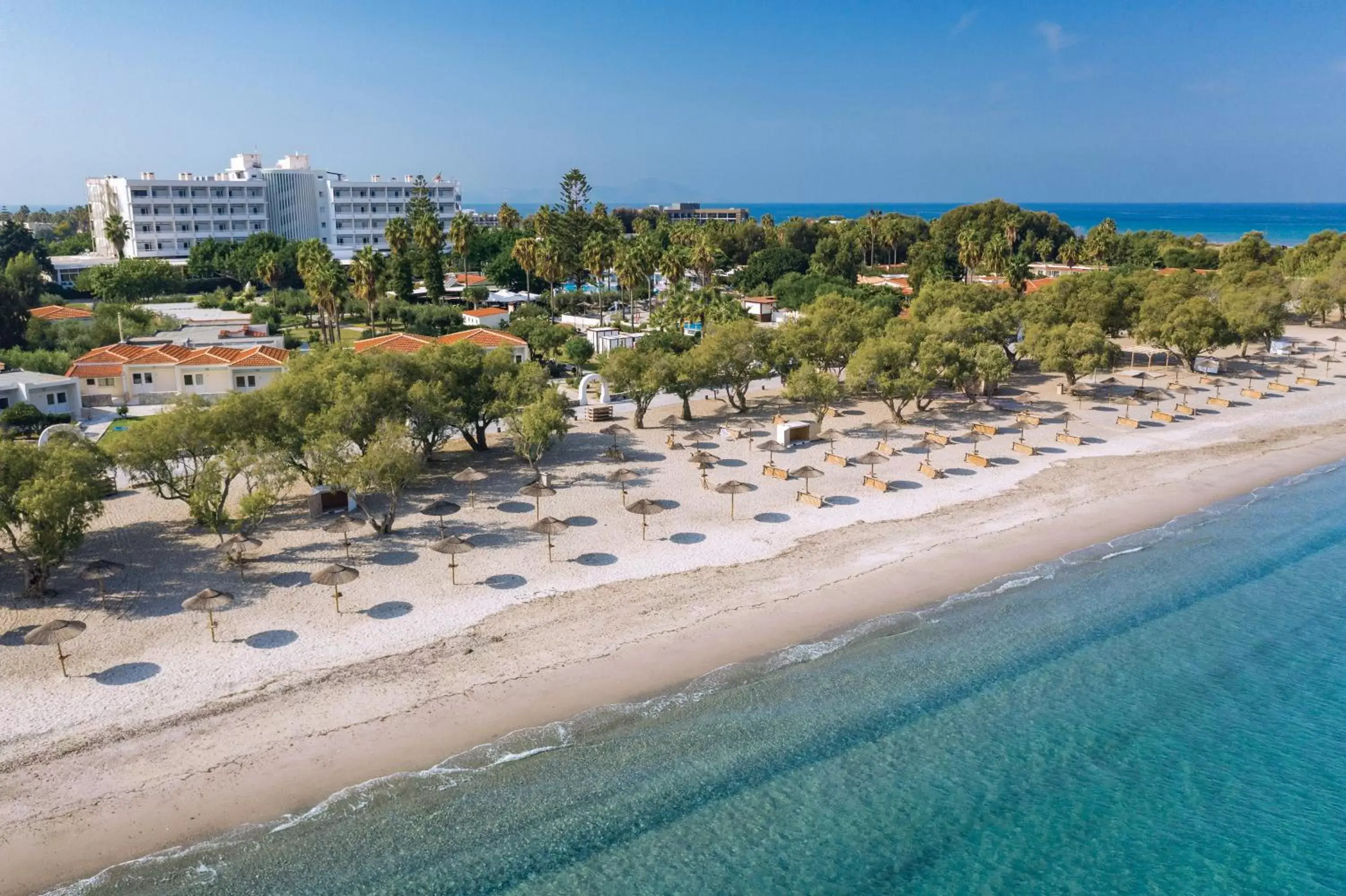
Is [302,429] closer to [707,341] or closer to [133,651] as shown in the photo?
[133,651]

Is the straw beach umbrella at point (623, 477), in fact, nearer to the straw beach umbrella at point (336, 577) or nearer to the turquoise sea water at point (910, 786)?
the straw beach umbrella at point (336, 577)

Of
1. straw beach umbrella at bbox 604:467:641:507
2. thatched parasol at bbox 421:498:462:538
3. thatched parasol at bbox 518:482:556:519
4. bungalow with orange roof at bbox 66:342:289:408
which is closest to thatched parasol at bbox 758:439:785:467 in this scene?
straw beach umbrella at bbox 604:467:641:507

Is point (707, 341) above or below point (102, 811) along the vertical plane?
above

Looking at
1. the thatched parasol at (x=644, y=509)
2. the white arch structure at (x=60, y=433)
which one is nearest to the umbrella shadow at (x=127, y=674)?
the white arch structure at (x=60, y=433)

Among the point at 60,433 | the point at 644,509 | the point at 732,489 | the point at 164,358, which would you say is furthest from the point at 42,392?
the point at 732,489

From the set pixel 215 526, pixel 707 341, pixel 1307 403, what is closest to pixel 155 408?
pixel 215 526

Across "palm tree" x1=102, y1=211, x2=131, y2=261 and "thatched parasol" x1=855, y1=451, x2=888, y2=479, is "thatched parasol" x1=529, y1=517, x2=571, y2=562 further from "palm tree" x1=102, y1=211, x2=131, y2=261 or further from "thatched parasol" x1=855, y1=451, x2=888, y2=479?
"palm tree" x1=102, y1=211, x2=131, y2=261

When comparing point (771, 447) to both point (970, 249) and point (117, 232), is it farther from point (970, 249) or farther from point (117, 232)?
point (117, 232)
